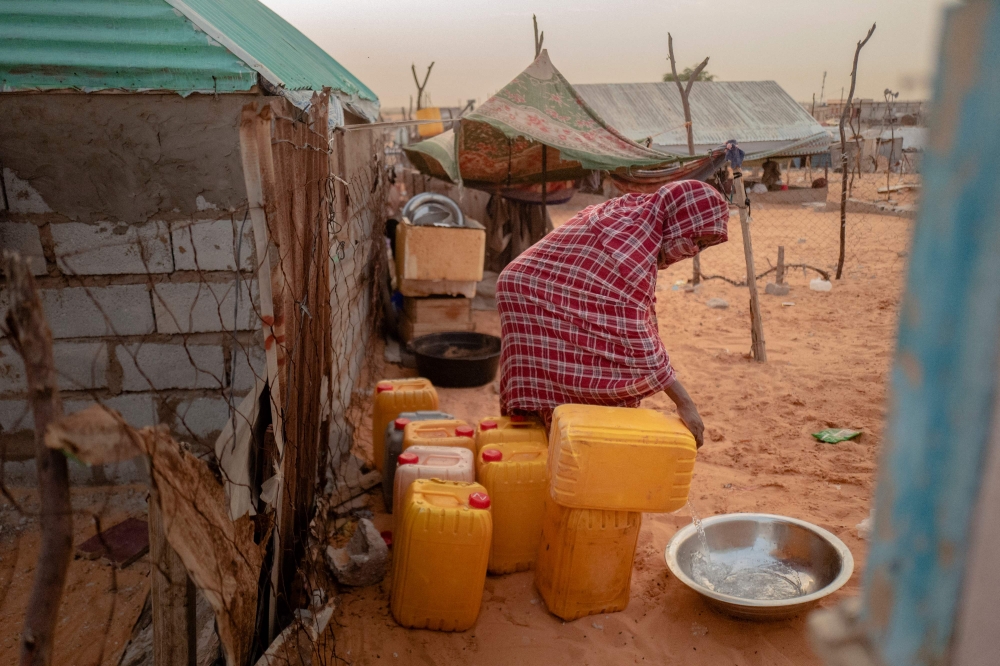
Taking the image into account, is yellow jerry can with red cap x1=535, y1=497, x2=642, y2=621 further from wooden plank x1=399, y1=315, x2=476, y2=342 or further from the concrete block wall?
wooden plank x1=399, y1=315, x2=476, y2=342

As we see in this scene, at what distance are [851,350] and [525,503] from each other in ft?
15.8

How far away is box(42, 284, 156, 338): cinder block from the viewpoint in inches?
138

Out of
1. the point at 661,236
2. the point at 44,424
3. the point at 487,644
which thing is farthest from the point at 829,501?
the point at 44,424

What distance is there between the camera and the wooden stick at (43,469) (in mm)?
1016

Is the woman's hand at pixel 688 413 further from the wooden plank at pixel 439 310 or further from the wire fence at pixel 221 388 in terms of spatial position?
the wooden plank at pixel 439 310

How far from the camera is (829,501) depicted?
12.9 feet

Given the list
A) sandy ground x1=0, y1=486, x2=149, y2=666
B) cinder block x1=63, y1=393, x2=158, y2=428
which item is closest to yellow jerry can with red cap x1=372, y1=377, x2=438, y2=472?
cinder block x1=63, y1=393, x2=158, y2=428

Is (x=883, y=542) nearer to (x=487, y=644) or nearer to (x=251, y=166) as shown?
(x=251, y=166)

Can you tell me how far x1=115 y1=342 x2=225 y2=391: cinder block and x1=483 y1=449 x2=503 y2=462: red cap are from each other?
1528mm

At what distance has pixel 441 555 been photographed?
110 inches

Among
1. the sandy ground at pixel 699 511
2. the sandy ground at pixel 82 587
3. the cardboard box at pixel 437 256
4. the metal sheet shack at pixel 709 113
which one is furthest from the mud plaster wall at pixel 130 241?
the metal sheet shack at pixel 709 113

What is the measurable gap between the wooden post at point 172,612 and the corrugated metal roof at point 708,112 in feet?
59.3

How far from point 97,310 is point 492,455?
7.04ft

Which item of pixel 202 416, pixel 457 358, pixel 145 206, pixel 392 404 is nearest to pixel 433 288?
pixel 457 358
